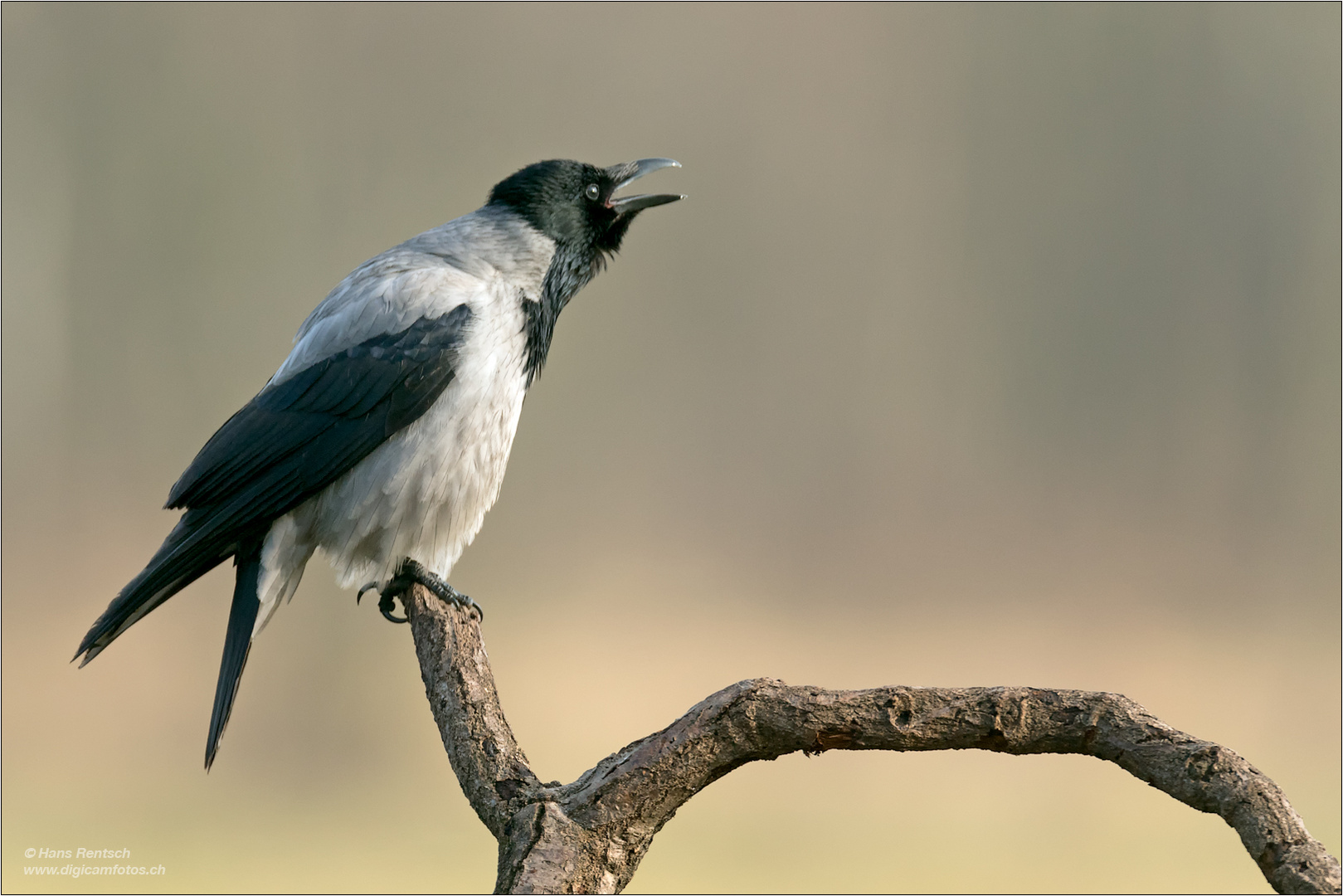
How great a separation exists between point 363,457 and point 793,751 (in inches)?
54.3

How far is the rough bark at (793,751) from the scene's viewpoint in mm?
1501

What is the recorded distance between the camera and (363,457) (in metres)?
2.59

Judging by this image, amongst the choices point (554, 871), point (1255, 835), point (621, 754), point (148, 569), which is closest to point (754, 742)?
point (621, 754)

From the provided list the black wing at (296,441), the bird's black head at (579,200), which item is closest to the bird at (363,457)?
the black wing at (296,441)

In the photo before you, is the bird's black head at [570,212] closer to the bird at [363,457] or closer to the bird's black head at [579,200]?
the bird's black head at [579,200]

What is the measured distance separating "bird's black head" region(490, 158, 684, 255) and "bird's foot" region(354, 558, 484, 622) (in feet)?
3.32

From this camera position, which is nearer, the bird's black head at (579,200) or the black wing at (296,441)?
the black wing at (296,441)

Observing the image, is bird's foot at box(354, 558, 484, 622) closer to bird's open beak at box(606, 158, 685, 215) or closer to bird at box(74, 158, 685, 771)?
bird at box(74, 158, 685, 771)

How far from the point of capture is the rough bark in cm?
150

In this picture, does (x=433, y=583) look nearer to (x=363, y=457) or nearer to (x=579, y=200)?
(x=363, y=457)

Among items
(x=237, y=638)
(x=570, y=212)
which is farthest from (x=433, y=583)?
(x=570, y=212)

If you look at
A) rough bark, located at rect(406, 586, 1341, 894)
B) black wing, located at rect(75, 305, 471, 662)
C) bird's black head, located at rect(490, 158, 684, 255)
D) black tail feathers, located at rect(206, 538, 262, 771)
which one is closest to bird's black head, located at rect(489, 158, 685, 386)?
bird's black head, located at rect(490, 158, 684, 255)

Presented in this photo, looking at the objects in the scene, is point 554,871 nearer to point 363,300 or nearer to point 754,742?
point 754,742

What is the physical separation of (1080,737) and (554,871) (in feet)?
Result: 2.95
